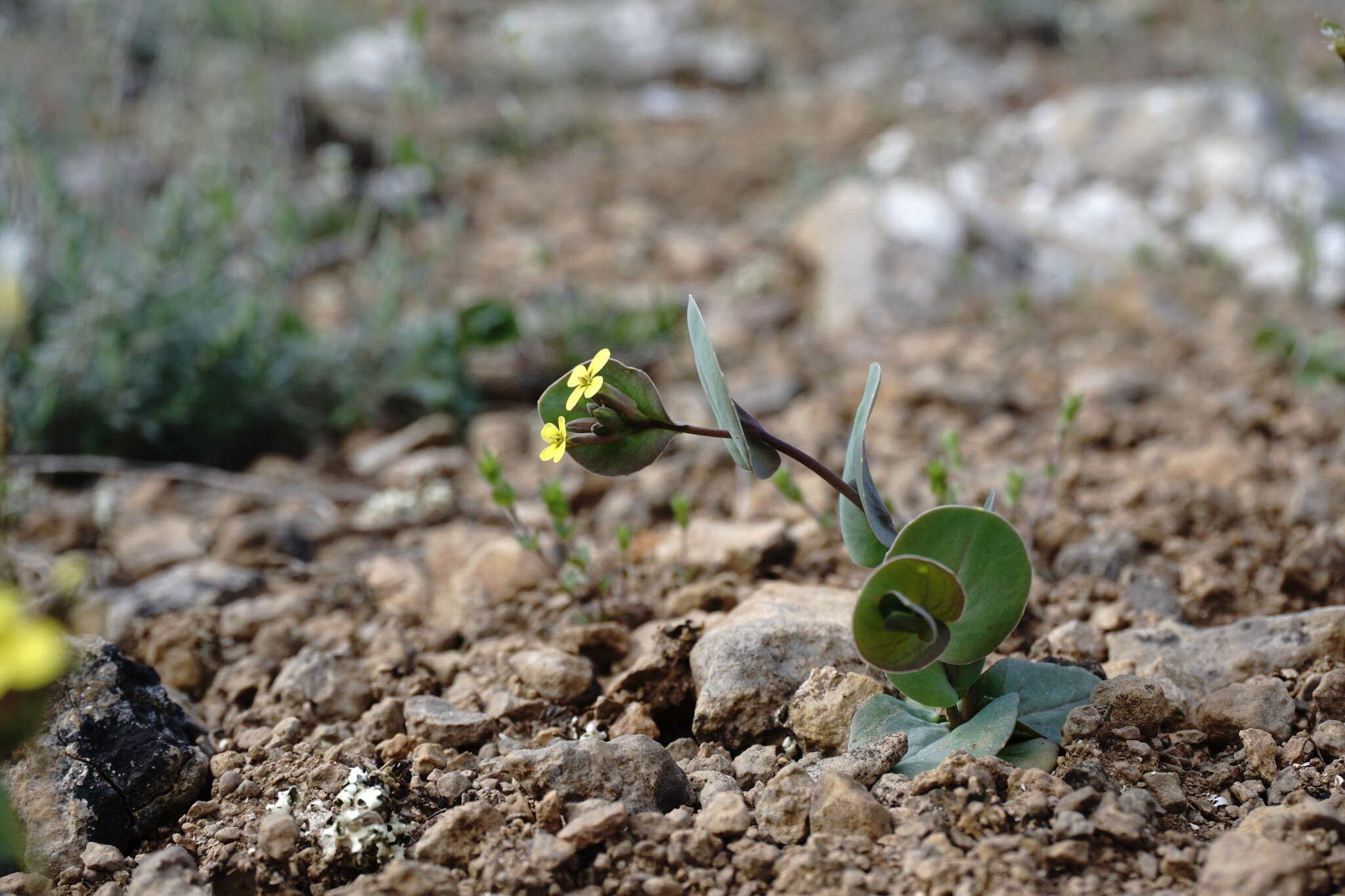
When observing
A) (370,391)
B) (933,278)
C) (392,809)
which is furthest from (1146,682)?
(933,278)

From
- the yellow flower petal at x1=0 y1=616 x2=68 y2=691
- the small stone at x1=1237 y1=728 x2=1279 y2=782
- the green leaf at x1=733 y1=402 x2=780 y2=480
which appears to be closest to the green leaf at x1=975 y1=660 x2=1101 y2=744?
the small stone at x1=1237 y1=728 x2=1279 y2=782

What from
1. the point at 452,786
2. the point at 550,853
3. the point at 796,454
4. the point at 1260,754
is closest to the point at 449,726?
the point at 452,786

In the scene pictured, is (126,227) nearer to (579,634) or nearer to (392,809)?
(579,634)

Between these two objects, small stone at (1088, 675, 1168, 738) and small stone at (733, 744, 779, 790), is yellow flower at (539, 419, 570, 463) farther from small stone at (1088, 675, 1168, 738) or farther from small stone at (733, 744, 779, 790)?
small stone at (1088, 675, 1168, 738)

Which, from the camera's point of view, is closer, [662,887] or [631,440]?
[662,887]

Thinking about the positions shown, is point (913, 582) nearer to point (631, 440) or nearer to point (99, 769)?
point (631, 440)

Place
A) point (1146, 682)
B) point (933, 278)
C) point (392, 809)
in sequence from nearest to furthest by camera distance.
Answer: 1. point (392, 809)
2. point (1146, 682)
3. point (933, 278)

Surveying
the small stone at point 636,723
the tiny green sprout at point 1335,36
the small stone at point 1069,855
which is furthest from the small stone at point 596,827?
the tiny green sprout at point 1335,36
